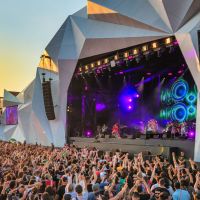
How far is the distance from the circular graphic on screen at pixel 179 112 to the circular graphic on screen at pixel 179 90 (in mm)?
498

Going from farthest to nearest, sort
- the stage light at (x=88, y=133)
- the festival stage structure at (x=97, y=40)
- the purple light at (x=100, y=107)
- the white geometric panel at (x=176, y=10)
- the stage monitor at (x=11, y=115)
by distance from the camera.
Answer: the stage monitor at (x=11, y=115) → the purple light at (x=100, y=107) → the stage light at (x=88, y=133) → the festival stage structure at (x=97, y=40) → the white geometric panel at (x=176, y=10)

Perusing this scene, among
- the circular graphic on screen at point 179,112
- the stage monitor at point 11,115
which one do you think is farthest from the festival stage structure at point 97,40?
the circular graphic on screen at point 179,112

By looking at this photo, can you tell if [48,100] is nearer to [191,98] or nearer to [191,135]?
[191,98]

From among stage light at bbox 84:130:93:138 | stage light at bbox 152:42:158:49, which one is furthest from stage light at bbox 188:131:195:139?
stage light at bbox 84:130:93:138

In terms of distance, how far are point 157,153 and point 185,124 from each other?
534 centimetres

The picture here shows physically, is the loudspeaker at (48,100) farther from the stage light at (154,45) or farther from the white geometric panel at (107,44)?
the stage light at (154,45)

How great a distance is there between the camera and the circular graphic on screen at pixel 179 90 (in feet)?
77.4

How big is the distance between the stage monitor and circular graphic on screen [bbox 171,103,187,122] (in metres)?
19.4

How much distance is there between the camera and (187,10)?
14.9m

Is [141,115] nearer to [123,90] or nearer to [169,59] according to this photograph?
[123,90]

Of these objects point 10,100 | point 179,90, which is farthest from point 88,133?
point 10,100

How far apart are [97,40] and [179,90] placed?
24.2 feet

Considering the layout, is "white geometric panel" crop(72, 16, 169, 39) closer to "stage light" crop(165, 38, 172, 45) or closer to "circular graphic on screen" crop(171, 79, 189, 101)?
"stage light" crop(165, 38, 172, 45)

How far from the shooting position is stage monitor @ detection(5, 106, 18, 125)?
37750 mm
